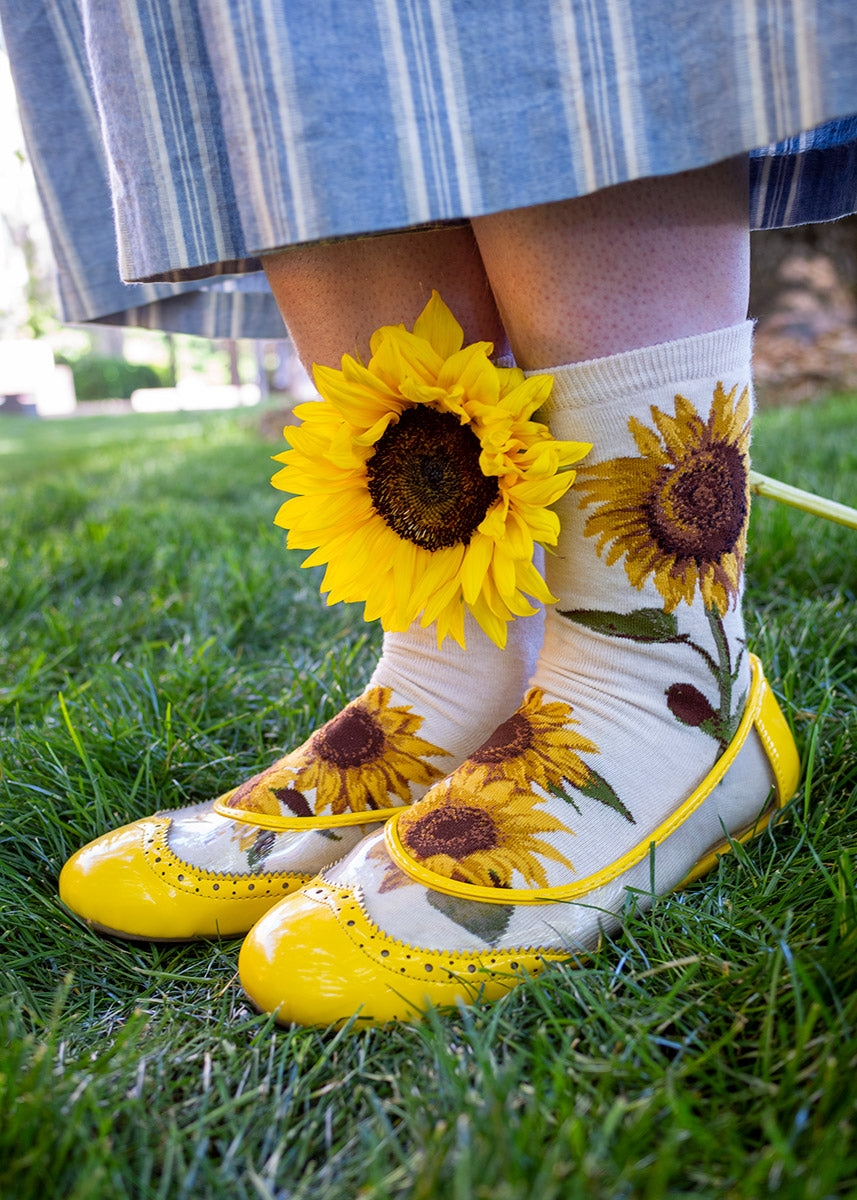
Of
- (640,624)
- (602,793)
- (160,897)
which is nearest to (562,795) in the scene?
(602,793)

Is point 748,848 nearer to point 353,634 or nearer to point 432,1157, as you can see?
point 432,1157

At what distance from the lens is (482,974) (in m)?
0.70

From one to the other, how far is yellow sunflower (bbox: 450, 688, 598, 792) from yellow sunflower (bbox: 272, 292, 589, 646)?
Result: 0.09m

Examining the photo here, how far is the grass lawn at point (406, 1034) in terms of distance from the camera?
51 cm

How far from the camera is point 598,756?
0.78 meters

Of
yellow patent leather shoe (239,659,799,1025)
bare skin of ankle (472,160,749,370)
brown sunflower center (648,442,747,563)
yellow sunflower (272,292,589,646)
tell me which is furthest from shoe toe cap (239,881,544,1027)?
bare skin of ankle (472,160,749,370)

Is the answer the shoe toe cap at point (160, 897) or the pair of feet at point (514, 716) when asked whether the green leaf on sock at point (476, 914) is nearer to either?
the pair of feet at point (514, 716)

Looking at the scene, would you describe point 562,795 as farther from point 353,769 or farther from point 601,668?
point 353,769

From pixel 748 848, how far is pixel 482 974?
32 centimetres

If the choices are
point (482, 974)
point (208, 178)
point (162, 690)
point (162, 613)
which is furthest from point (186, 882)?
point (162, 613)

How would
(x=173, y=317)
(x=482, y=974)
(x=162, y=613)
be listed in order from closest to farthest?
(x=482, y=974) → (x=173, y=317) → (x=162, y=613)

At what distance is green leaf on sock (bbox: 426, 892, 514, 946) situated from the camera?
711 mm

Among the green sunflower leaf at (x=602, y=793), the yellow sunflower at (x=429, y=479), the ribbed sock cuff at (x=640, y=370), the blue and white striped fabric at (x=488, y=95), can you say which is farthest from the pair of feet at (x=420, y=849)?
the blue and white striped fabric at (x=488, y=95)

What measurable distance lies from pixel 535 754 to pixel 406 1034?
0.83ft
